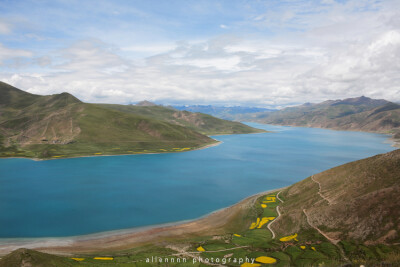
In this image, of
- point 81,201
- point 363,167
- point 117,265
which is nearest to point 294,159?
point 363,167

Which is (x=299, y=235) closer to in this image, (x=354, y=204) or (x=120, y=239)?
(x=354, y=204)

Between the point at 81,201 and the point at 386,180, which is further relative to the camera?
the point at 81,201

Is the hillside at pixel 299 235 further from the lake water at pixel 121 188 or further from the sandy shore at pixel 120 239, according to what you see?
the lake water at pixel 121 188

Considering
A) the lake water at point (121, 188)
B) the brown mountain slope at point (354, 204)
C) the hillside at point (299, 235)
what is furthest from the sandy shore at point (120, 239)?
the brown mountain slope at point (354, 204)

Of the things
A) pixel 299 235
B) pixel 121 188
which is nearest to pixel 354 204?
pixel 299 235

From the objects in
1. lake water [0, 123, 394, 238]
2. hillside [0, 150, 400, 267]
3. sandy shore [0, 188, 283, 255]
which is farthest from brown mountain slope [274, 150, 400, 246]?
lake water [0, 123, 394, 238]

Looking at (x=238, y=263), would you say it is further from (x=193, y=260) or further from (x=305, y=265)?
(x=305, y=265)

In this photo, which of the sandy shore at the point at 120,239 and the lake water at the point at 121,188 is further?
the lake water at the point at 121,188
